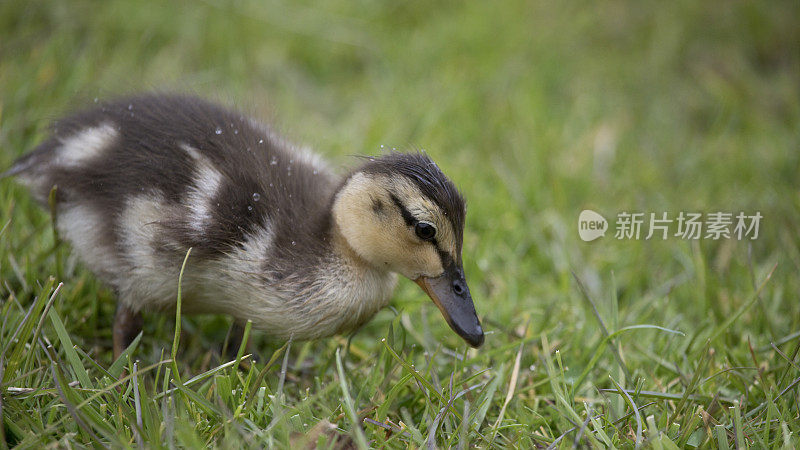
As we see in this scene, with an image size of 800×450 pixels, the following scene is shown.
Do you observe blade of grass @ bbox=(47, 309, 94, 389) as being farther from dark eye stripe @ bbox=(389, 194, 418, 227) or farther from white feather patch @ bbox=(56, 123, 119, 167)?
dark eye stripe @ bbox=(389, 194, 418, 227)

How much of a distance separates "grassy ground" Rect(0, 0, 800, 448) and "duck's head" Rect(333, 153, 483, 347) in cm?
17

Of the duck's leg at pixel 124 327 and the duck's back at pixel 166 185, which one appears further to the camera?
the duck's leg at pixel 124 327

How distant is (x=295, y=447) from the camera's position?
153cm

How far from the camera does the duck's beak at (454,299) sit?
1.90 m

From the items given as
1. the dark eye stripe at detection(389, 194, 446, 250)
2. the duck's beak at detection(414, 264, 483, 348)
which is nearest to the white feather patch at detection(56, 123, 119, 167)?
the dark eye stripe at detection(389, 194, 446, 250)

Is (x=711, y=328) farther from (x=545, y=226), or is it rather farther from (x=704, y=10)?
(x=704, y=10)

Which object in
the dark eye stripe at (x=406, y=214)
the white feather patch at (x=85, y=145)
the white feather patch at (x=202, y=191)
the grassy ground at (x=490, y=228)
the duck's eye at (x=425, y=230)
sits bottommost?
the grassy ground at (x=490, y=228)

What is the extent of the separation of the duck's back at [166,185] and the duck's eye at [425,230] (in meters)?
0.28

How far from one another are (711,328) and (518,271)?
0.69 meters

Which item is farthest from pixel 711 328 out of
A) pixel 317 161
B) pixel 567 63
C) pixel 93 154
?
pixel 567 63

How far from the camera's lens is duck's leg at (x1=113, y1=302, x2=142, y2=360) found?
2.06 m

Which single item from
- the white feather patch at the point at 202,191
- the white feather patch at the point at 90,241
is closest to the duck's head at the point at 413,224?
the white feather patch at the point at 202,191

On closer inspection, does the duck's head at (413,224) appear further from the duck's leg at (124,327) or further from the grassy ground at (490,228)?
the duck's leg at (124,327)

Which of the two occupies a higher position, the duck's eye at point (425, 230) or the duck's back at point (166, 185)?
the duck's back at point (166, 185)
